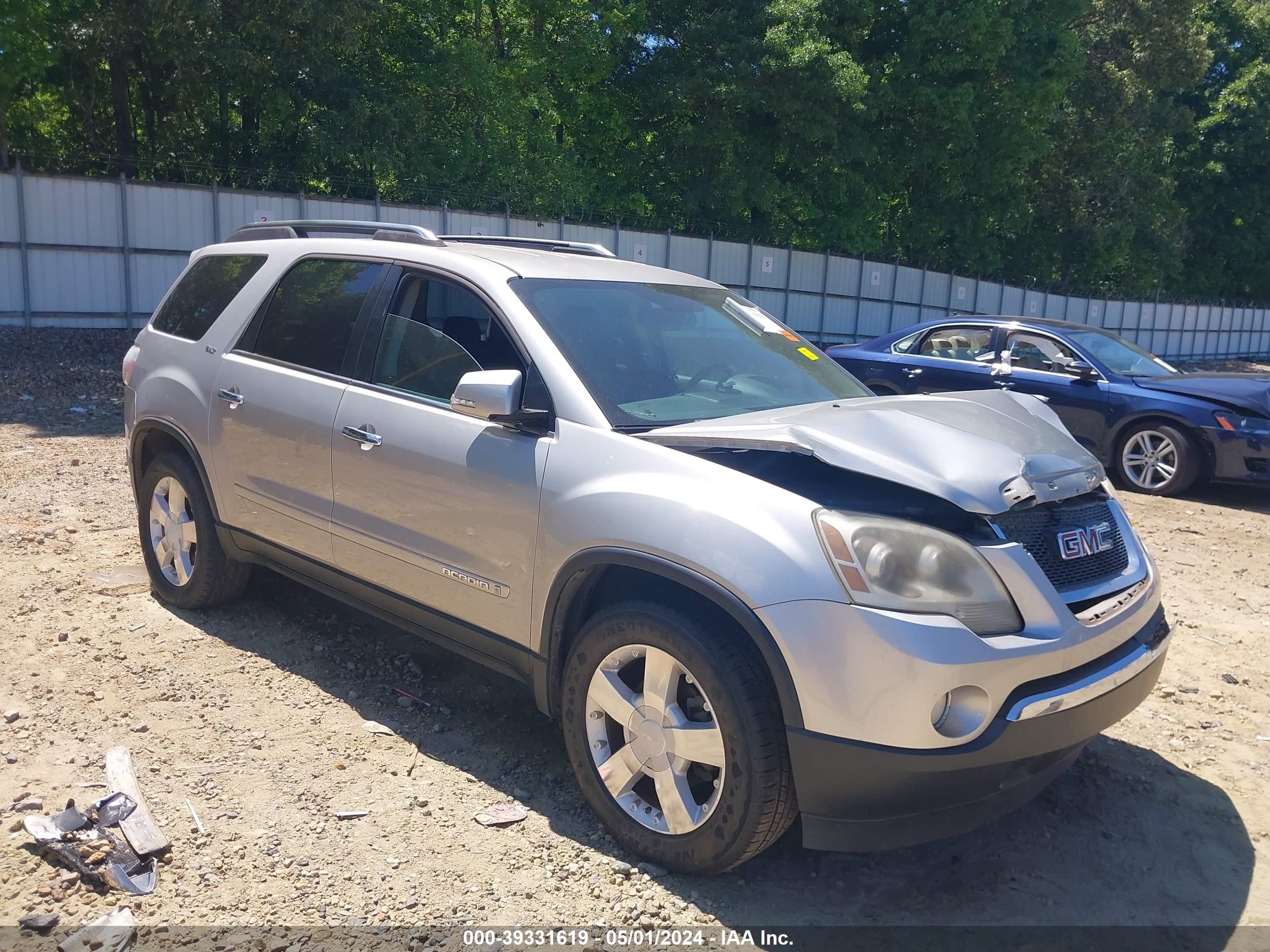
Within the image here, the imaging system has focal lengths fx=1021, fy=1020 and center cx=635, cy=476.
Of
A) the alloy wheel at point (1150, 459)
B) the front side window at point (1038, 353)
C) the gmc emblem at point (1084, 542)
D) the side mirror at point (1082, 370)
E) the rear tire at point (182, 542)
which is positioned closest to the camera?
the gmc emblem at point (1084, 542)

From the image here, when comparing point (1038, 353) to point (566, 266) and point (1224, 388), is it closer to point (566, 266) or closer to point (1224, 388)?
point (1224, 388)

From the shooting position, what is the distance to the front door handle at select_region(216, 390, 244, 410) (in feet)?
15.2

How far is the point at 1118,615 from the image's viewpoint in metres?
3.16

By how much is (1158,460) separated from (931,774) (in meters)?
7.88

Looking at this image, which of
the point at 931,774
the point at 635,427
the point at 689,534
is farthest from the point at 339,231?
the point at 931,774

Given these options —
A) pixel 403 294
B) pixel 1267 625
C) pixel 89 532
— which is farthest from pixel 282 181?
pixel 1267 625

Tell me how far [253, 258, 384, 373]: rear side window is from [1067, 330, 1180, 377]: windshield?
793 cm

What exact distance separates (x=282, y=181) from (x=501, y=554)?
17942 mm

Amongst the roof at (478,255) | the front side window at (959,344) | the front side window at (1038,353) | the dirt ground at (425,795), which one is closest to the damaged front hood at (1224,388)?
the front side window at (1038,353)

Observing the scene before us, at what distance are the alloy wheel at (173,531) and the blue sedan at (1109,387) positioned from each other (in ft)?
20.2

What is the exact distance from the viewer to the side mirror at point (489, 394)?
3.39 m

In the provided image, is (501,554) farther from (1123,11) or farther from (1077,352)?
(1123,11)

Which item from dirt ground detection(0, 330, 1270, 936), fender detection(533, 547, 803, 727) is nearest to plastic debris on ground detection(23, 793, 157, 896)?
dirt ground detection(0, 330, 1270, 936)

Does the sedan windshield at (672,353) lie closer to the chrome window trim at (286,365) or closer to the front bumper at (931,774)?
the chrome window trim at (286,365)
